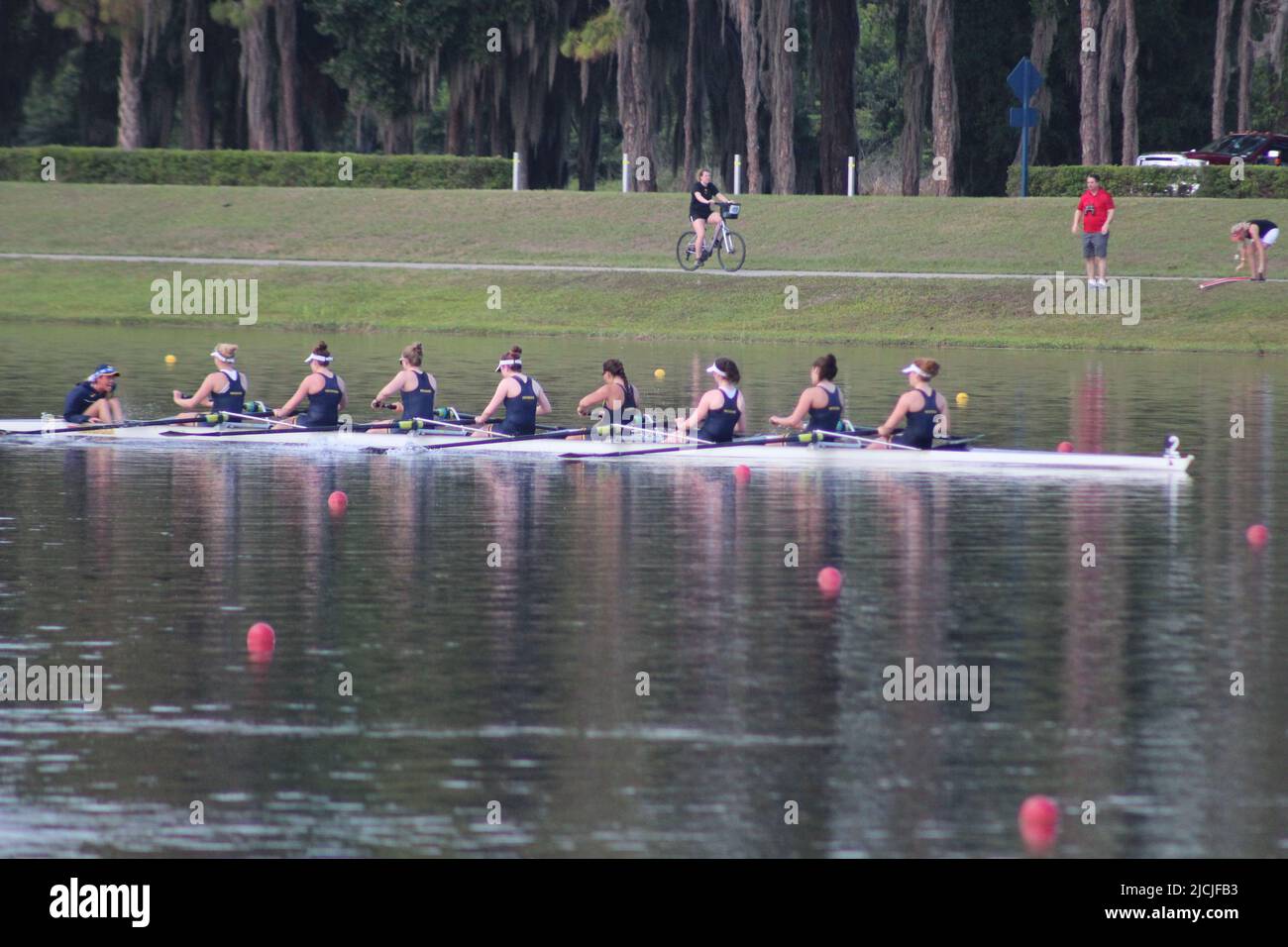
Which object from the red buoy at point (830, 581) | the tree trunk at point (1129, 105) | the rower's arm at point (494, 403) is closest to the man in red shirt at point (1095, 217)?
the tree trunk at point (1129, 105)

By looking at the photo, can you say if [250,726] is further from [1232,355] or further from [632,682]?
[1232,355]

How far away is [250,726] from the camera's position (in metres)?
10.2

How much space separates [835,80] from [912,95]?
6.52 ft

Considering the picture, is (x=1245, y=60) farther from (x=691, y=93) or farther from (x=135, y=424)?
(x=135, y=424)

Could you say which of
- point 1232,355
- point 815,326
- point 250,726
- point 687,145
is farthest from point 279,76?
point 250,726

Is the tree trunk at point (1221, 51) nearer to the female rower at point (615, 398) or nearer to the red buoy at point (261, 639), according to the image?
the female rower at point (615, 398)

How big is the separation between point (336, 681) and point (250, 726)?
922 mm

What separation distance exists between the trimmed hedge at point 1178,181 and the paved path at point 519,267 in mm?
6105

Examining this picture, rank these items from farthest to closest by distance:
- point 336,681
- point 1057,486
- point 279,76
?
point 279,76
point 1057,486
point 336,681

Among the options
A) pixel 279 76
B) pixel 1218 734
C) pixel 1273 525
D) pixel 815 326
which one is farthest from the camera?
pixel 279 76

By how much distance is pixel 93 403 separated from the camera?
2184 cm
